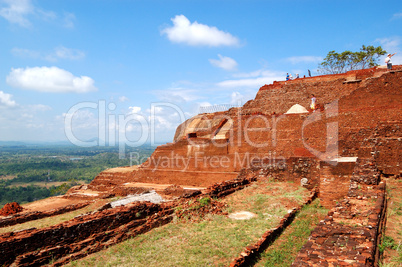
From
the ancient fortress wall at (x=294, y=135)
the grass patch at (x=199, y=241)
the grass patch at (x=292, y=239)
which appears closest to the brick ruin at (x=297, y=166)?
the ancient fortress wall at (x=294, y=135)

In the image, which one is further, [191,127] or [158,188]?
[191,127]

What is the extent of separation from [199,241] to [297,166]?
5625 mm

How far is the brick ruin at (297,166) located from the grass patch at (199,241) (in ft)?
1.07

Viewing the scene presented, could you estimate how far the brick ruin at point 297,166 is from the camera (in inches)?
168

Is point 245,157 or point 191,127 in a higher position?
point 191,127

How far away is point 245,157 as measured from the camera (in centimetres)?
1356

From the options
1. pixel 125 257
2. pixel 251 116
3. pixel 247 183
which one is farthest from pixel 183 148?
pixel 125 257

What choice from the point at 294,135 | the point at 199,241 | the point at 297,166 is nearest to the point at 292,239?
the point at 199,241

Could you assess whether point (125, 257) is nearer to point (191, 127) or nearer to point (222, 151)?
point (222, 151)

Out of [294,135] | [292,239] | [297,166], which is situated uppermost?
[294,135]

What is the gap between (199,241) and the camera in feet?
17.6

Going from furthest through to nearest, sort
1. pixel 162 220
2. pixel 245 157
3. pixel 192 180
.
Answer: pixel 192 180, pixel 245 157, pixel 162 220

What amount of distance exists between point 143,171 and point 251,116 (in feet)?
23.7

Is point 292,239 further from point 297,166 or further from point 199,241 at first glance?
point 297,166
